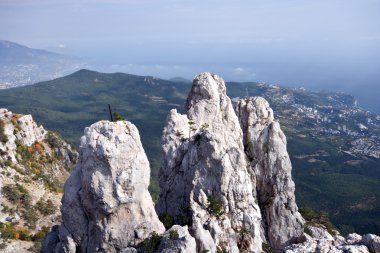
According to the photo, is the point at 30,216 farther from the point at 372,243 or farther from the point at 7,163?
the point at 372,243

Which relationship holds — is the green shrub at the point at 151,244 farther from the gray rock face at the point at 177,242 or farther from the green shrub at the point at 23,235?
the green shrub at the point at 23,235

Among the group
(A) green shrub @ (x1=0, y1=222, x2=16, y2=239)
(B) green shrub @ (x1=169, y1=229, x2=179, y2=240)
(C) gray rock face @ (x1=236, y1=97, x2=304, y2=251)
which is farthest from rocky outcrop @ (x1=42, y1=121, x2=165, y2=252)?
(A) green shrub @ (x1=0, y1=222, x2=16, y2=239)

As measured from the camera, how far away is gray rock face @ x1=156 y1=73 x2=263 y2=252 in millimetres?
33438

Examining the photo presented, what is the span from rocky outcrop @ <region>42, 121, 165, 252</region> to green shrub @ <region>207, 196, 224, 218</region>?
496 centimetres

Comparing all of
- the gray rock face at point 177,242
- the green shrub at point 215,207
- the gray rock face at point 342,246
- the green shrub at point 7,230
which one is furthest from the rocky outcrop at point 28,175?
the gray rock face at point 342,246

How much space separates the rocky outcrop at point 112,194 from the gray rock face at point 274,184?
55.5 ft

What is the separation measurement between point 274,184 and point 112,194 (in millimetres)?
21851

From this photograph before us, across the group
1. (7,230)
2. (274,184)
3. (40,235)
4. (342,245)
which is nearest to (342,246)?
(342,245)

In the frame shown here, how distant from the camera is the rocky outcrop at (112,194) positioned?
3075 cm

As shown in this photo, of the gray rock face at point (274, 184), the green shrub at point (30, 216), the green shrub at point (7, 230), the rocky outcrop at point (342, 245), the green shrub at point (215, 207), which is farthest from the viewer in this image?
the green shrub at point (30, 216)

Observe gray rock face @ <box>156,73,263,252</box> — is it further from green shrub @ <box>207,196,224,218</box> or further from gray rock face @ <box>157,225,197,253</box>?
gray rock face @ <box>157,225,197,253</box>

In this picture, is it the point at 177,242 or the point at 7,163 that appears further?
the point at 7,163

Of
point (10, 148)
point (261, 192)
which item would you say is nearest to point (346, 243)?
point (261, 192)

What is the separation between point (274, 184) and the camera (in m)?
44.6
